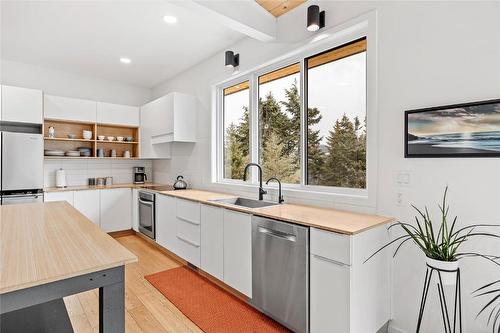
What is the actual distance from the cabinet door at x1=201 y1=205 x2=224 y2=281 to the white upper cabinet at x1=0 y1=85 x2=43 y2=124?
283 cm

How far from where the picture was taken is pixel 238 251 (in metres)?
2.35

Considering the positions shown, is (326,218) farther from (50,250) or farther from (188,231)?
(188,231)

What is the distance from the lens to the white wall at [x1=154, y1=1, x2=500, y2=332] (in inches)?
60.9

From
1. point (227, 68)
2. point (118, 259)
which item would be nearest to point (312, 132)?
point (227, 68)

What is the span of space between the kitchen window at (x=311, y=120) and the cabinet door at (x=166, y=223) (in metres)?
0.98

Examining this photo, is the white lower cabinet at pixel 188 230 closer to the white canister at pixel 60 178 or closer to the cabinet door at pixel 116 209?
the cabinet door at pixel 116 209

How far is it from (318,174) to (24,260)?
220 centimetres

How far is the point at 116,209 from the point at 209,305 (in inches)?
107

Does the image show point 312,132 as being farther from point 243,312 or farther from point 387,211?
point 243,312

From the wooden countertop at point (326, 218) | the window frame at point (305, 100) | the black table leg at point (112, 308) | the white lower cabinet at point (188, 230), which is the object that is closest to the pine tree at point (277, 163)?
the window frame at point (305, 100)

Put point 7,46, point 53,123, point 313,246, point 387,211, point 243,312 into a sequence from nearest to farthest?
point 313,246 → point 387,211 → point 243,312 → point 7,46 → point 53,123

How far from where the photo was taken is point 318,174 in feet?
8.43

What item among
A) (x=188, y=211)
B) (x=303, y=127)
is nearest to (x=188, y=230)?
(x=188, y=211)

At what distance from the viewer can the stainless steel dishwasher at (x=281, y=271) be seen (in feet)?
Answer: 5.89
